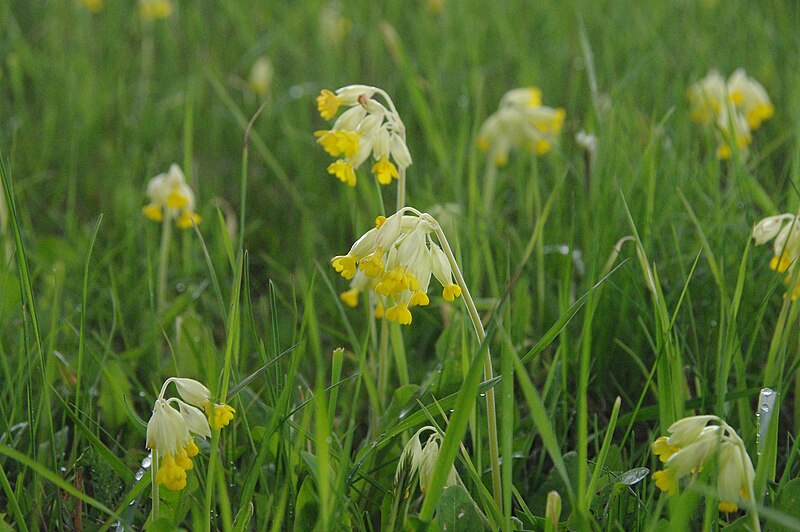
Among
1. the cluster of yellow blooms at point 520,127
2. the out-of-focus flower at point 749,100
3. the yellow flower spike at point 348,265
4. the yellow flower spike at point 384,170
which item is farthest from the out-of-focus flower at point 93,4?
the yellow flower spike at point 348,265

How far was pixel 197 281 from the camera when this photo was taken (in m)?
2.45

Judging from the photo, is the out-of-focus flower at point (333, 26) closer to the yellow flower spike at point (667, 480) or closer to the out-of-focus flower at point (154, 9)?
the out-of-focus flower at point (154, 9)

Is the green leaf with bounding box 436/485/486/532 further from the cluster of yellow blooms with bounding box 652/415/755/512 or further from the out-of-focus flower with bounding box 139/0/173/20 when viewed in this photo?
the out-of-focus flower with bounding box 139/0/173/20

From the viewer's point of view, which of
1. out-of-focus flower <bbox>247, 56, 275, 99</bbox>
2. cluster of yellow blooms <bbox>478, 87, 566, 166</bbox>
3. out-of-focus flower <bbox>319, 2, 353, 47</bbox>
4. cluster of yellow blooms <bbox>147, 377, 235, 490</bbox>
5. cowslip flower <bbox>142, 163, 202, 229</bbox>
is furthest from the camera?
out-of-focus flower <bbox>319, 2, 353, 47</bbox>

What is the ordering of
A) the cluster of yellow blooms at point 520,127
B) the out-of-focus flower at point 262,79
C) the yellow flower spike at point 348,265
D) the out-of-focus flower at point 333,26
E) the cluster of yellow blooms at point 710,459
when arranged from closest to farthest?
the cluster of yellow blooms at point 710,459, the yellow flower spike at point 348,265, the cluster of yellow blooms at point 520,127, the out-of-focus flower at point 262,79, the out-of-focus flower at point 333,26

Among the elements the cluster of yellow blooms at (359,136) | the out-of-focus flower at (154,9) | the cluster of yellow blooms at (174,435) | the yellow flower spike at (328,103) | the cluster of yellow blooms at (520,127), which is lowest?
the cluster of yellow blooms at (174,435)

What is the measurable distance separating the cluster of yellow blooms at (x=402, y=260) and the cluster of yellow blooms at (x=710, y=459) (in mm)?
383

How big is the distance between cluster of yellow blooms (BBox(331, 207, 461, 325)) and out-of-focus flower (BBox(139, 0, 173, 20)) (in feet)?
10.0

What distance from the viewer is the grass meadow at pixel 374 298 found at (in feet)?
4.55

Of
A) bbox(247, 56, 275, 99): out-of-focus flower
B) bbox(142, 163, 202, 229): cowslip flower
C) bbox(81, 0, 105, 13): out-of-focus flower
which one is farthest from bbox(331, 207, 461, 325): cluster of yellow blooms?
bbox(81, 0, 105, 13): out-of-focus flower

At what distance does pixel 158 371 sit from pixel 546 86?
2.19 metres

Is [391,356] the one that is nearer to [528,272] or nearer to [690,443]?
[528,272]

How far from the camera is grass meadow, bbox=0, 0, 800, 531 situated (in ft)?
4.55

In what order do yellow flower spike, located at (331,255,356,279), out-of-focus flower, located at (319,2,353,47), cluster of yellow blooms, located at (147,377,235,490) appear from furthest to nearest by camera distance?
1. out-of-focus flower, located at (319,2,353,47)
2. yellow flower spike, located at (331,255,356,279)
3. cluster of yellow blooms, located at (147,377,235,490)
